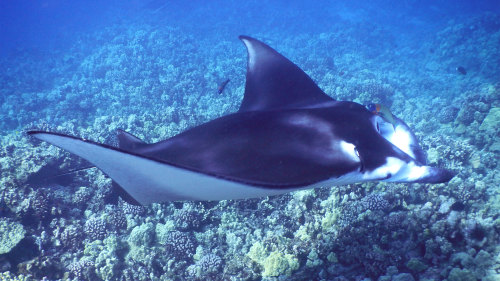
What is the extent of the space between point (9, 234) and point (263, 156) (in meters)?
4.97

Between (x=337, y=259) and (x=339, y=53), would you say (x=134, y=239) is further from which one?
(x=339, y=53)

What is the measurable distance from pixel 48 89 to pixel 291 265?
2319 cm

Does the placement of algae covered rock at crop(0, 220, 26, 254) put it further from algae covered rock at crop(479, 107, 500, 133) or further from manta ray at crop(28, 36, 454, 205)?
algae covered rock at crop(479, 107, 500, 133)

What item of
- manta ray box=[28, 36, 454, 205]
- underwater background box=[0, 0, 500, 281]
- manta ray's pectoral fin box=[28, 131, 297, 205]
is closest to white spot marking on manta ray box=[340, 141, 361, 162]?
manta ray box=[28, 36, 454, 205]

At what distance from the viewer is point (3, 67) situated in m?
27.2

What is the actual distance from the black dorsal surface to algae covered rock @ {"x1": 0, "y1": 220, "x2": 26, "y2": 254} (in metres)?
4.30

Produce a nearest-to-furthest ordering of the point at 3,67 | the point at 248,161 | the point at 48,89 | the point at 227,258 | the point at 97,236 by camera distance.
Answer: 1. the point at 248,161
2. the point at 227,258
3. the point at 97,236
4. the point at 48,89
5. the point at 3,67

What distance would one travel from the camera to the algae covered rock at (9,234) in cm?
443

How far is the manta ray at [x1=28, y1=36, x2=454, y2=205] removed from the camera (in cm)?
186

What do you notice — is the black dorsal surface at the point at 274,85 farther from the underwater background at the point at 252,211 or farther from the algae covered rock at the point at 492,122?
the algae covered rock at the point at 492,122

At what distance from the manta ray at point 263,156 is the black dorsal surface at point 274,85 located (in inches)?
27.1

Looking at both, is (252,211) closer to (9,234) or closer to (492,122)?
(9,234)

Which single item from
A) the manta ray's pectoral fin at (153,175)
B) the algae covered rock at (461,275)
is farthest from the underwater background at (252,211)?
the manta ray's pectoral fin at (153,175)

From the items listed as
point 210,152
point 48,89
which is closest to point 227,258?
point 210,152
